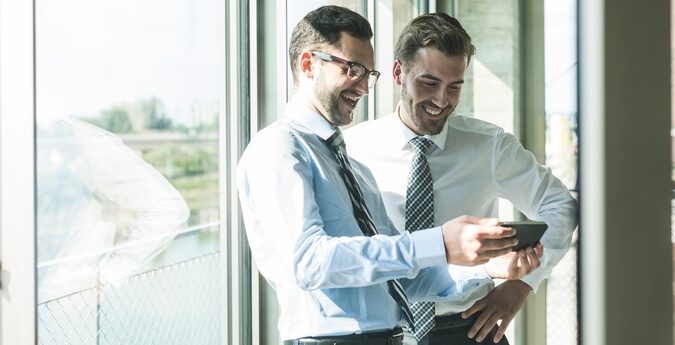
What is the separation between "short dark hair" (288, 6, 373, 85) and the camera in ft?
4.43

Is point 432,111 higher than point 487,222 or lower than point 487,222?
higher

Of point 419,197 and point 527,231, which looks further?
point 419,197

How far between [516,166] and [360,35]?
28.9 inches

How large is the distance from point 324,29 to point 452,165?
68cm

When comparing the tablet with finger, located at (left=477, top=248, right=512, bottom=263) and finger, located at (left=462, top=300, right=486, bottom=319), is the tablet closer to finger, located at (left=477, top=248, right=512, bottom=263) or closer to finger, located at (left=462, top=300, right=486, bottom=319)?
finger, located at (left=477, top=248, right=512, bottom=263)

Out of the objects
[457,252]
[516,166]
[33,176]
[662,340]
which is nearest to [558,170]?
[516,166]

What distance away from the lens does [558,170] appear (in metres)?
3.10

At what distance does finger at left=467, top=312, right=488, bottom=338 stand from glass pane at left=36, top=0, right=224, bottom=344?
77 cm

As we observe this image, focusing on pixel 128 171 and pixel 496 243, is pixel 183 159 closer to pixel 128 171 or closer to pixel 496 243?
pixel 128 171

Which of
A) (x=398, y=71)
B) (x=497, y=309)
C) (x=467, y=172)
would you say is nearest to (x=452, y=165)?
(x=467, y=172)

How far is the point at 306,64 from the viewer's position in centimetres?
137

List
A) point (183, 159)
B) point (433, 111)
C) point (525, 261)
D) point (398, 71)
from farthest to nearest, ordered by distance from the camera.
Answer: point (398, 71) → point (433, 111) → point (183, 159) → point (525, 261)

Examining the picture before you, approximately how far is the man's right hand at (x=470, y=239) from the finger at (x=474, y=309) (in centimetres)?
64

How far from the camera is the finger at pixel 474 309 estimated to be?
1.64 m
